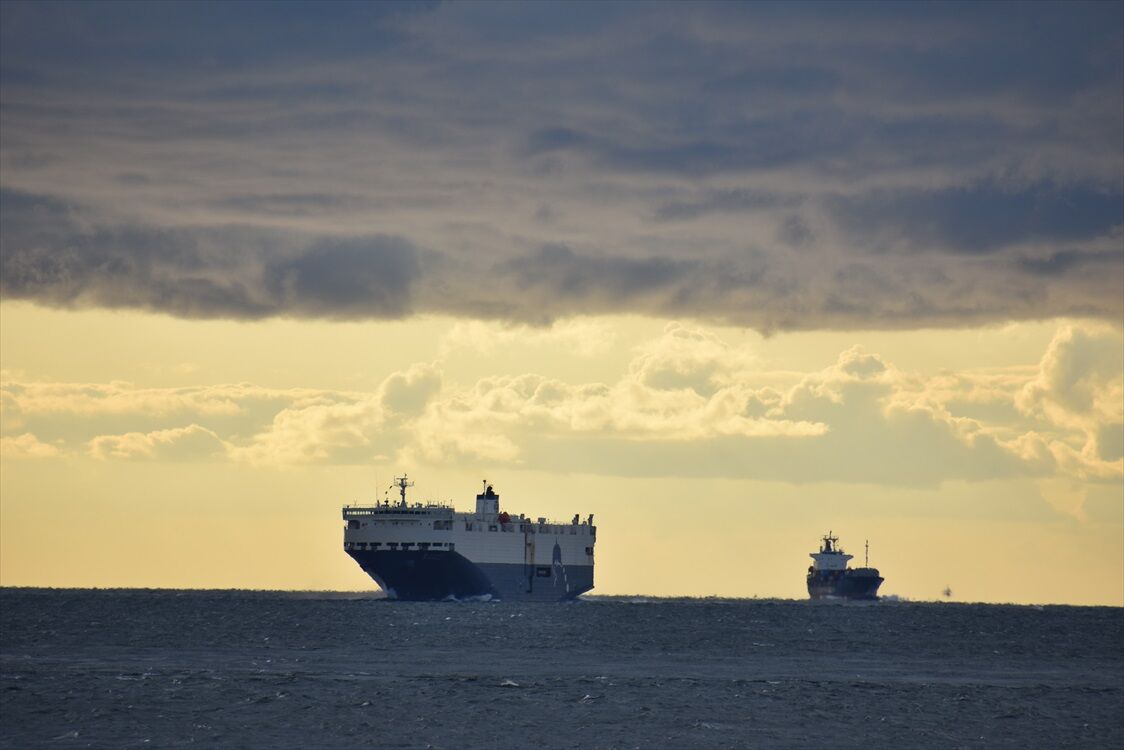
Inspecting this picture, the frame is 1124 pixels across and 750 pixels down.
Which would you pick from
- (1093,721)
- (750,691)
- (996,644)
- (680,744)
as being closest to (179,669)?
(750,691)

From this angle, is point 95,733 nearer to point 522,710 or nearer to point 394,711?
point 394,711

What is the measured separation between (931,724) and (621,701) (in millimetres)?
16208

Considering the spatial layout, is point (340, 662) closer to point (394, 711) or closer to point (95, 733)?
point (394, 711)

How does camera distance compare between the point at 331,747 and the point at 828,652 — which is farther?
the point at 828,652

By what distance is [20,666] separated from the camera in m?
106

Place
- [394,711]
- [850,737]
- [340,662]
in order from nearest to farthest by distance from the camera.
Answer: [850,737], [394,711], [340,662]

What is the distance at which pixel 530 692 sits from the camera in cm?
9300

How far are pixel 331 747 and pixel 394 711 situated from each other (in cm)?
1224

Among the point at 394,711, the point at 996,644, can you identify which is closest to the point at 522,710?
the point at 394,711

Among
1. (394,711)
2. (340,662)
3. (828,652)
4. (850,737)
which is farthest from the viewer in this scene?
(828,652)

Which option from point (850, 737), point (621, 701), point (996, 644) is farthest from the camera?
point (996, 644)

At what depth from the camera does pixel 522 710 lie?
84.1 metres

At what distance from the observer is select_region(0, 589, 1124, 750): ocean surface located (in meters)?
75.0

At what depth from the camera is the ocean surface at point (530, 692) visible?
7500 cm
